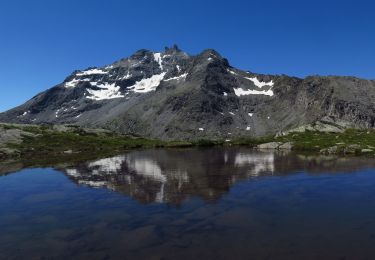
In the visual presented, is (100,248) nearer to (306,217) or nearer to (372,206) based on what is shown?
(306,217)

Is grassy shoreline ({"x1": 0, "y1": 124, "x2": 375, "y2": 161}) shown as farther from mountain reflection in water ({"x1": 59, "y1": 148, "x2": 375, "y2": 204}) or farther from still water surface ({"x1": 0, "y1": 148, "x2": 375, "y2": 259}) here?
still water surface ({"x1": 0, "y1": 148, "x2": 375, "y2": 259})

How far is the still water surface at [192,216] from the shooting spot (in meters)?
30.3

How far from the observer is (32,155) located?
12350cm

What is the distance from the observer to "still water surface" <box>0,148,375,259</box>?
30344 mm

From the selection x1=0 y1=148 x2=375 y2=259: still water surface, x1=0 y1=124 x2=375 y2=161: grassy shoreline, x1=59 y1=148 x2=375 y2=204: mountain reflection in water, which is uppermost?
x1=0 y1=124 x2=375 y2=161: grassy shoreline

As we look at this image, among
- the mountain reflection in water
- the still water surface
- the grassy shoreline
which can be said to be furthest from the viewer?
the grassy shoreline

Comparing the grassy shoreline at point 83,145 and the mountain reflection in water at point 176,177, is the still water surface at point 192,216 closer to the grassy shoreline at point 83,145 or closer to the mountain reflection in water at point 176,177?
the mountain reflection in water at point 176,177

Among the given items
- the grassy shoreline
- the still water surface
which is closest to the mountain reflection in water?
the still water surface

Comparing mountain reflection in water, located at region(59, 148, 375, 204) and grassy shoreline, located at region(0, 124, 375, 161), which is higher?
grassy shoreline, located at region(0, 124, 375, 161)

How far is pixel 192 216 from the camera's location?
40.9 metres

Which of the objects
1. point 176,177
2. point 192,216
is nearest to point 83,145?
point 176,177

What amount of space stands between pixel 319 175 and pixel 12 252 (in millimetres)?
53029

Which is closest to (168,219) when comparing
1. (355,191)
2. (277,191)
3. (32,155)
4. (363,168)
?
(277,191)

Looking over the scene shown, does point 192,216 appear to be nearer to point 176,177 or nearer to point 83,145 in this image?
point 176,177
